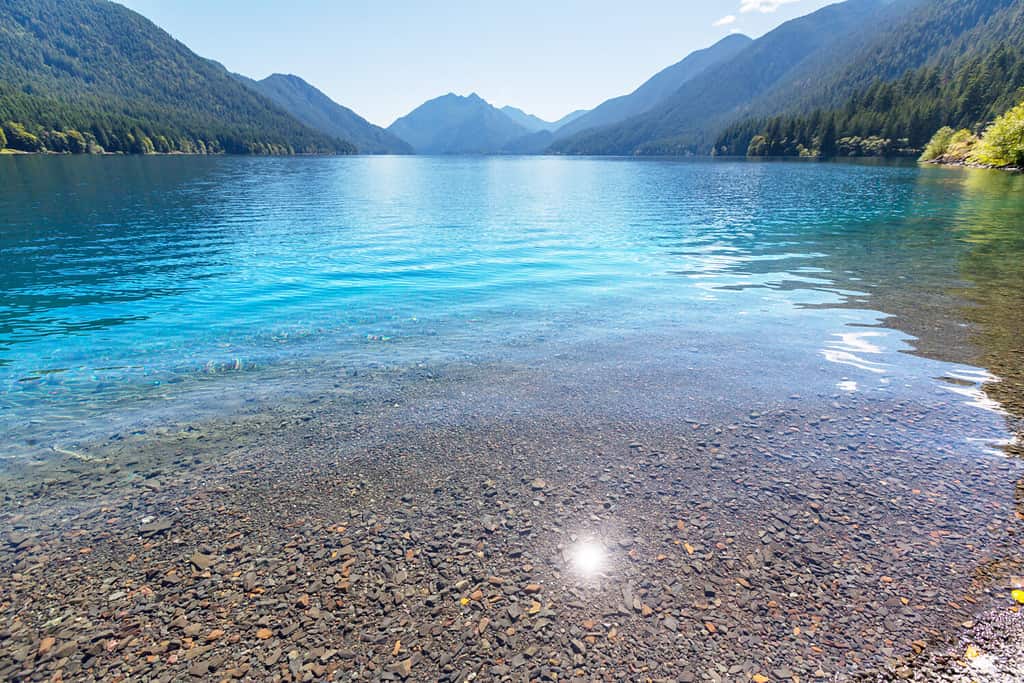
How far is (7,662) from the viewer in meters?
5.61

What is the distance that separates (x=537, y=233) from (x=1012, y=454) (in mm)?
36075

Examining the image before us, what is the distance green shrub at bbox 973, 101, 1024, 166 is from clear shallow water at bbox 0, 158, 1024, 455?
208 ft

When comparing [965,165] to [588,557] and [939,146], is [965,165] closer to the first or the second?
[939,146]

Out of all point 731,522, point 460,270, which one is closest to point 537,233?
point 460,270

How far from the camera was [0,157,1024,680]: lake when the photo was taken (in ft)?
23.3

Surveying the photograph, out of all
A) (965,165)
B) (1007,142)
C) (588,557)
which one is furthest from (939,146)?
(588,557)

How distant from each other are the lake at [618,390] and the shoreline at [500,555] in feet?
0.24

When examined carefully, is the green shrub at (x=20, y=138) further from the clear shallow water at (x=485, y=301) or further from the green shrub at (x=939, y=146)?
the green shrub at (x=939, y=146)

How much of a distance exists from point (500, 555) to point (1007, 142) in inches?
5101

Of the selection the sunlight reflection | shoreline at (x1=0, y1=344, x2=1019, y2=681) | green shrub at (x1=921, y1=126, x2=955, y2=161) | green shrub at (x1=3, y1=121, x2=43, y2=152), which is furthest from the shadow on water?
green shrub at (x1=921, y1=126, x2=955, y2=161)

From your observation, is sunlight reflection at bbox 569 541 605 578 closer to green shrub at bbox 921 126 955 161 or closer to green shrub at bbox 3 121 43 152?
green shrub at bbox 921 126 955 161

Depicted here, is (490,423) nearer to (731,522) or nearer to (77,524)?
(731,522)

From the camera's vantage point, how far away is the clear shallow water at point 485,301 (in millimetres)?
13156

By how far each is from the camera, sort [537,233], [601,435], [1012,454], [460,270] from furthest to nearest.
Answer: [537,233], [460,270], [601,435], [1012,454]
